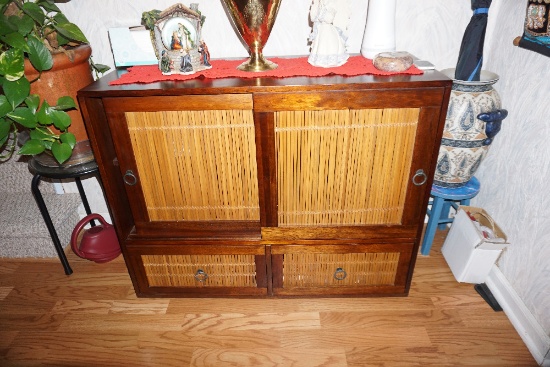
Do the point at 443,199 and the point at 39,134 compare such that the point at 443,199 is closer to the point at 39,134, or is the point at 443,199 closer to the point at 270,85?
the point at 270,85

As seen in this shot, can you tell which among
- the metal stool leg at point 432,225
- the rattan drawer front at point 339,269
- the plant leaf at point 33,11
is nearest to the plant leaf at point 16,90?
the plant leaf at point 33,11

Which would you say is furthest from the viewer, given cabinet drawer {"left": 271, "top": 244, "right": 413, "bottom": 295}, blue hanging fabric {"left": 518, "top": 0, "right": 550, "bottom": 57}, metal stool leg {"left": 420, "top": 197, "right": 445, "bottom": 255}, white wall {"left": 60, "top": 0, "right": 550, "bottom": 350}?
metal stool leg {"left": 420, "top": 197, "right": 445, "bottom": 255}

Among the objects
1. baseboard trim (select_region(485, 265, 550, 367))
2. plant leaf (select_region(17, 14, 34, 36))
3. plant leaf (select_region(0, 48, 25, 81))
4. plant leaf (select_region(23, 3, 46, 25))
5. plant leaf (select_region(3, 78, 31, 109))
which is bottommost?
baseboard trim (select_region(485, 265, 550, 367))

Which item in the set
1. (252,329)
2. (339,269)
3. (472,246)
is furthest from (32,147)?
(472,246)

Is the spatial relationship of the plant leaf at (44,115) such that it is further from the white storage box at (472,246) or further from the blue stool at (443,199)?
the white storage box at (472,246)

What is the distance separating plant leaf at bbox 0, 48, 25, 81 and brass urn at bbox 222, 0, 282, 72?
0.71 metres

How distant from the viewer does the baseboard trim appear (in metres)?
1.32

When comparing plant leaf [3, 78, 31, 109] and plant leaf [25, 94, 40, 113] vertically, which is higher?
plant leaf [3, 78, 31, 109]

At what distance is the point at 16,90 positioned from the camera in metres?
1.22

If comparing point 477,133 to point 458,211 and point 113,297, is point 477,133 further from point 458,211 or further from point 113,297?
point 113,297

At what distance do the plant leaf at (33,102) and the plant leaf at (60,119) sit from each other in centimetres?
6

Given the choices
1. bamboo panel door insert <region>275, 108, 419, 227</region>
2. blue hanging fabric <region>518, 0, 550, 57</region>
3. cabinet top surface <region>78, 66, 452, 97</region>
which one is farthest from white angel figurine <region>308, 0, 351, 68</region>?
blue hanging fabric <region>518, 0, 550, 57</region>

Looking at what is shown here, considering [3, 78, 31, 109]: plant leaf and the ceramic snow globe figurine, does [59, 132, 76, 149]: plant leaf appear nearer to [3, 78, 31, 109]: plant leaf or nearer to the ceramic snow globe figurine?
[3, 78, 31, 109]: plant leaf

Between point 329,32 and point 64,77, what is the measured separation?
1.00m
